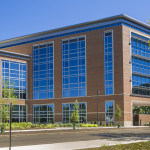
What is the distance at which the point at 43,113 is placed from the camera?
2896 inches

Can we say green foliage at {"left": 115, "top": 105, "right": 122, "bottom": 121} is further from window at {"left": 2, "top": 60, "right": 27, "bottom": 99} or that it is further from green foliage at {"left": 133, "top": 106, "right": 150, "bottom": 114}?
green foliage at {"left": 133, "top": 106, "right": 150, "bottom": 114}

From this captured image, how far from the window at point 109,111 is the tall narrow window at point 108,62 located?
2.19m

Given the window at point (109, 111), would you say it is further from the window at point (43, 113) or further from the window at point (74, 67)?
the window at point (43, 113)

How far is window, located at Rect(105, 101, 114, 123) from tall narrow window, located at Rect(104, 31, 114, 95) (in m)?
2.19

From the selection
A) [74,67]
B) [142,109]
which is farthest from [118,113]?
[142,109]

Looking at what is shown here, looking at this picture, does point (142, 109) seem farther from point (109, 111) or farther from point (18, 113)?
point (18, 113)

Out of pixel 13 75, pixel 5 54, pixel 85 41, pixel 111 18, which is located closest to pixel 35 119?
pixel 13 75

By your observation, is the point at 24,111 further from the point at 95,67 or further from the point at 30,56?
the point at 95,67

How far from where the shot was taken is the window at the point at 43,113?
71938 mm

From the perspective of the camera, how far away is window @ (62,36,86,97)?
6794cm

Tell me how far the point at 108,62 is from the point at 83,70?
20.4ft

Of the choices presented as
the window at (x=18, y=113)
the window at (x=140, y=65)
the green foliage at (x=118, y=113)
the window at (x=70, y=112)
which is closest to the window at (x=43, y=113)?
the window at (x=18, y=113)

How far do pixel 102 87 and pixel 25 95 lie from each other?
20581 millimetres

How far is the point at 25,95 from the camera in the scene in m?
75.1
